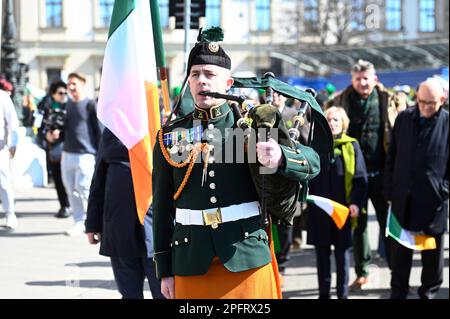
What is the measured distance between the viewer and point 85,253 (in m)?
10.1

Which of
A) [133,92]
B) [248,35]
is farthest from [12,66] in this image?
[248,35]

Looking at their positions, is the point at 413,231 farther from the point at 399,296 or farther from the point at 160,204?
the point at 160,204

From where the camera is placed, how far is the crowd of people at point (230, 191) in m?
4.21

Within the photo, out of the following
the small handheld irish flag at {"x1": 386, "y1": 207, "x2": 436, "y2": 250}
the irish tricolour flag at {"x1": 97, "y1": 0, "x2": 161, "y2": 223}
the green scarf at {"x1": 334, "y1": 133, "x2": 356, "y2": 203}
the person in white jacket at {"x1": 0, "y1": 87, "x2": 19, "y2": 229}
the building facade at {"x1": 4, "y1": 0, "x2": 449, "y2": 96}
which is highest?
the irish tricolour flag at {"x1": 97, "y1": 0, "x2": 161, "y2": 223}

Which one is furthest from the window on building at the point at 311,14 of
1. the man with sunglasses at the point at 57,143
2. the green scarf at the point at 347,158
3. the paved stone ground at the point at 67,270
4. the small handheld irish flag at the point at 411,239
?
the small handheld irish flag at the point at 411,239

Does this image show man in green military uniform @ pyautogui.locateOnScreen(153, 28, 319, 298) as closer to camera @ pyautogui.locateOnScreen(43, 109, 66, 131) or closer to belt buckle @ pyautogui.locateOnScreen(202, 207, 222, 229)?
belt buckle @ pyautogui.locateOnScreen(202, 207, 222, 229)

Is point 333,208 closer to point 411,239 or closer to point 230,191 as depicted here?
point 411,239

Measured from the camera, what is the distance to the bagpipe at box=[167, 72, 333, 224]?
157 inches

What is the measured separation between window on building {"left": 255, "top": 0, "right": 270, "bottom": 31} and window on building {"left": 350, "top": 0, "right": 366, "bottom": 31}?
4.77 meters

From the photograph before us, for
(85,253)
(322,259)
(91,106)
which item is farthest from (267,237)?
(91,106)

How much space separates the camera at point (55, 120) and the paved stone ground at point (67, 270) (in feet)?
4.22

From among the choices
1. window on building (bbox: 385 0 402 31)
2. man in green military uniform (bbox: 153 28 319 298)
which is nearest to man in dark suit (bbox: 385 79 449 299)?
man in green military uniform (bbox: 153 28 319 298)

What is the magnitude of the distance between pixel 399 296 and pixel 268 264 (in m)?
3.78
